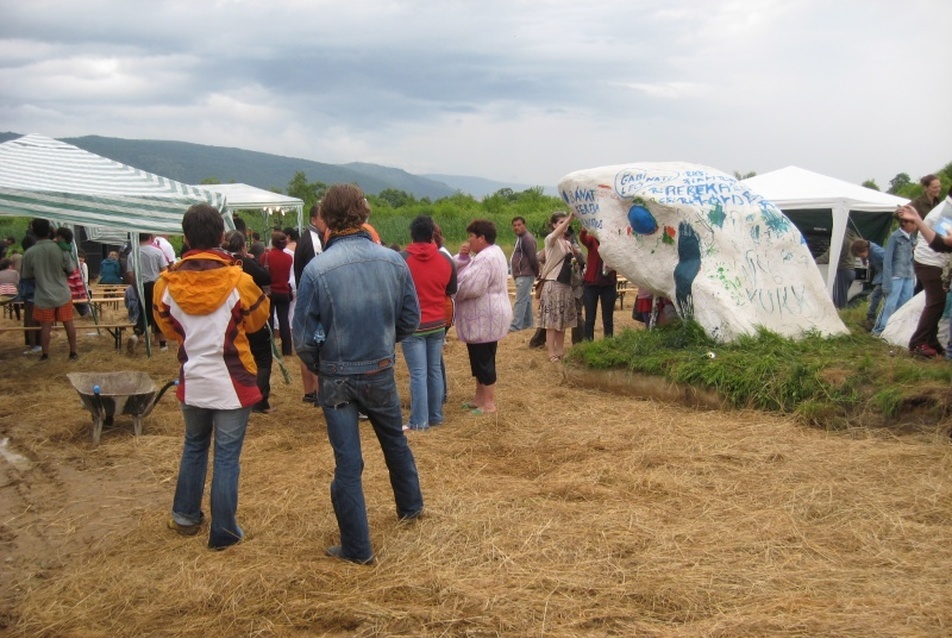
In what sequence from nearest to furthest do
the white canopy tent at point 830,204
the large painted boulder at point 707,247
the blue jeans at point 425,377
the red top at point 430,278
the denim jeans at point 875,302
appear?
the red top at point 430,278 < the blue jeans at point 425,377 < the large painted boulder at point 707,247 < the denim jeans at point 875,302 < the white canopy tent at point 830,204

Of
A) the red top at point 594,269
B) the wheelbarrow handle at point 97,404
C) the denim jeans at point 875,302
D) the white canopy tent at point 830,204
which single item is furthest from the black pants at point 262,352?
the white canopy tent at point 830,204

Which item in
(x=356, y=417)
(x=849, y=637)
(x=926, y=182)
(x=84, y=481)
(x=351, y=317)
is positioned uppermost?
(x=926, y=182)

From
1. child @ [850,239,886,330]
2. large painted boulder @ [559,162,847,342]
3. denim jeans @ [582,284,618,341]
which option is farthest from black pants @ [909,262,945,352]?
denim jeans @ [582,284,618,341]

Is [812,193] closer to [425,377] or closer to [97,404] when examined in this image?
[425,377]

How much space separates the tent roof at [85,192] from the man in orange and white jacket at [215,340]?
17.1ft

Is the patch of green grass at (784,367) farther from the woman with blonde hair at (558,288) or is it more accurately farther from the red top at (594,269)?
the red top at (594,269)

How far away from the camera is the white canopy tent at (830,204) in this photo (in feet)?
43.4

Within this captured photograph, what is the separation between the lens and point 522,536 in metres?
4.52

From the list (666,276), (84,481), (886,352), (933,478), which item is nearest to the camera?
(933,478)

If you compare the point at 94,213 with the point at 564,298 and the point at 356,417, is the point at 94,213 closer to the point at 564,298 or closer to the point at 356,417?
the point at 564,298

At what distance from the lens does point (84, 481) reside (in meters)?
5.97

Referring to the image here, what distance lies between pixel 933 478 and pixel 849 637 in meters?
2.48

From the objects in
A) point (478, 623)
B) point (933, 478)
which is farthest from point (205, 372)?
point (933, 478)

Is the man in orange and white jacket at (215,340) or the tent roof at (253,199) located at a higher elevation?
the tent roof at (253,199)
